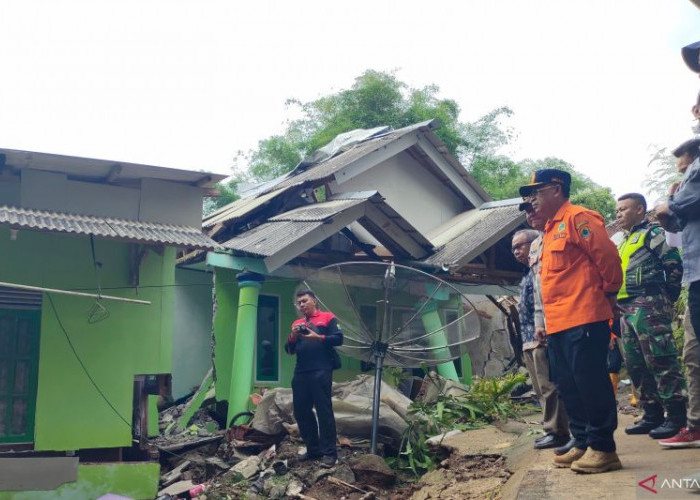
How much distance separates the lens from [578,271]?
4.16 meters

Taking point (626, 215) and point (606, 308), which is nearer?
point (606, 308)

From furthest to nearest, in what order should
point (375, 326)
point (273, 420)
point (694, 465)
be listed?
point (273, 420) < point (375, 326) < point (694, 465)

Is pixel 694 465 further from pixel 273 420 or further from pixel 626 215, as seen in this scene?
pixel 273 420

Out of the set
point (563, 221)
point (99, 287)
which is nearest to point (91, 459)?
point (99, 287)

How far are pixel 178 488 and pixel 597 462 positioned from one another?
5.14 meters

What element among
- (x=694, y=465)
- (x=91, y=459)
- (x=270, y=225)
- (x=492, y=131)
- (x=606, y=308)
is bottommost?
(x=91, y=459)

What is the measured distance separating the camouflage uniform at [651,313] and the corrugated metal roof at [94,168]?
17.9 feet

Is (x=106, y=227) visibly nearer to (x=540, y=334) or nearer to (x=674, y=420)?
(x=540, y=334)

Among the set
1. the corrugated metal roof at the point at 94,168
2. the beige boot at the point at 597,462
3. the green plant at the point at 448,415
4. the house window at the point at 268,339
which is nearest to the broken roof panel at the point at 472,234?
the green plant at the point at 448,415

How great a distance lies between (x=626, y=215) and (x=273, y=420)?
15.5 ft

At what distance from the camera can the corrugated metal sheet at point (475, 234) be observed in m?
10.6

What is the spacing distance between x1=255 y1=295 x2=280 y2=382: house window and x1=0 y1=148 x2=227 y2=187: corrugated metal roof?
2766 millimetres

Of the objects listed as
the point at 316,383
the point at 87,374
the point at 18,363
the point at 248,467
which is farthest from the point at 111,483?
the point at 316,383

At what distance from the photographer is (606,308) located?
13.3ft
